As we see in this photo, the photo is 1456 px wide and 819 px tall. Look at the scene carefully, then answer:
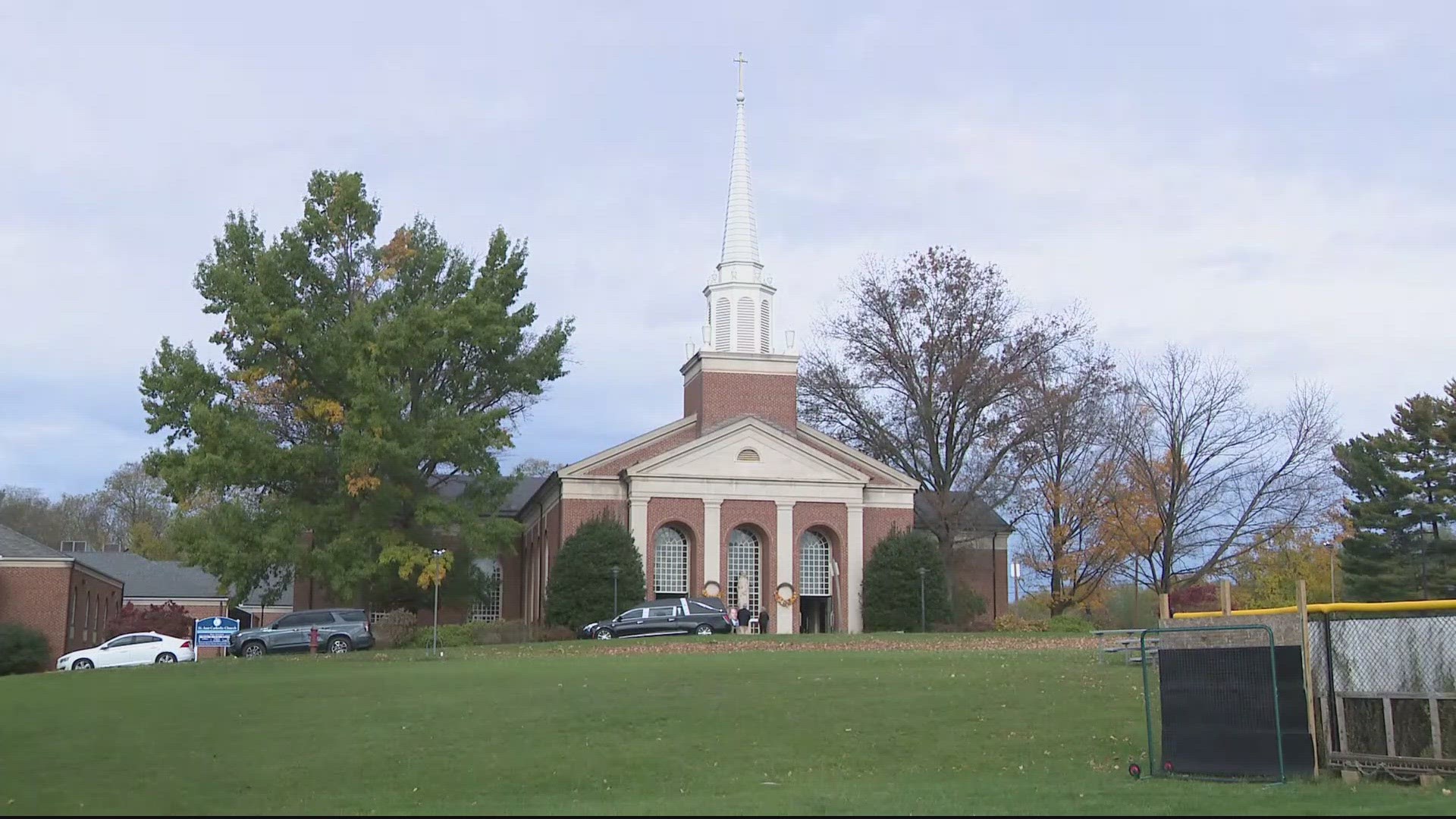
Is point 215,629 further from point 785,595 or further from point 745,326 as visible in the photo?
point 745,326

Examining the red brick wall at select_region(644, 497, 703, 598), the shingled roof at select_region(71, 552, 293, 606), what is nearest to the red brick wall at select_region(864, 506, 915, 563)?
the red brick wall at select_region(644, 497, 703, 598)

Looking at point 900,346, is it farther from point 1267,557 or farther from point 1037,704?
point 1037,704

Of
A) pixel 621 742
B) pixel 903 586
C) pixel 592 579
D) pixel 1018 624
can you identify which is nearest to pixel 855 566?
pixel 903 586

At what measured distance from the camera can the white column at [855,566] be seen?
55.4 metres

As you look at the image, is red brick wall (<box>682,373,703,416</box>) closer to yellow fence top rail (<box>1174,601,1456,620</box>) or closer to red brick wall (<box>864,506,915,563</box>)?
red brick wall (<box>864,506,915,563</box>)

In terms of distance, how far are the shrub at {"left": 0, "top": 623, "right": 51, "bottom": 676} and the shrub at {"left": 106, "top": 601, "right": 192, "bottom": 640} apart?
37.3 feet

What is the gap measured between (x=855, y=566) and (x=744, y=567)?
4.40 meters

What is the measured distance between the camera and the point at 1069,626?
47.3m

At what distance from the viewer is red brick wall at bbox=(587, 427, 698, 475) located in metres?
56.0

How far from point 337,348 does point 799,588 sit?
67.5 ft

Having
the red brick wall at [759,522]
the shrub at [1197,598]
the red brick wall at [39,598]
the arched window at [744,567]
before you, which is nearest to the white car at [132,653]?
the red brick wall at [39,598]

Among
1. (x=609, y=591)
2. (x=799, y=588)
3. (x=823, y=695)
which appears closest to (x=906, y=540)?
(x=799, y=588)

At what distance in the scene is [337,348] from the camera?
44.8 meters

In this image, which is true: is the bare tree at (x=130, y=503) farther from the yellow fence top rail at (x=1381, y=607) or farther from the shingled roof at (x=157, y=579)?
the yellow fence top rail at (x=1381, y=607)
